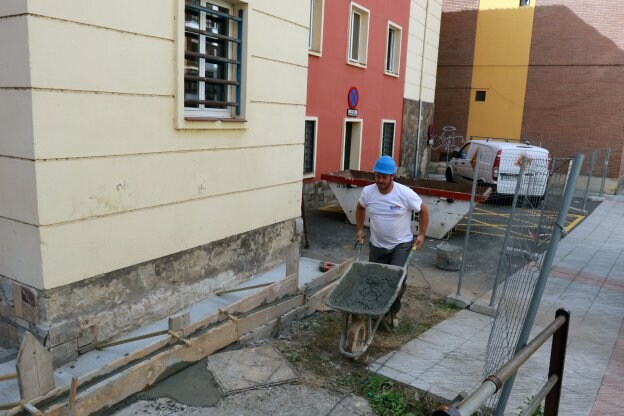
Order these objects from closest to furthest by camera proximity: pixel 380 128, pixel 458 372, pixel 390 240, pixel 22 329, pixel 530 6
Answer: pixel 22 329
pixel 458 372
pixel 390 240
pixel 380 128
pixel 530 6

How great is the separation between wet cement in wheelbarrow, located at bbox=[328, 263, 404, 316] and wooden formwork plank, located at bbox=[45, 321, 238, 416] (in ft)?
3.48

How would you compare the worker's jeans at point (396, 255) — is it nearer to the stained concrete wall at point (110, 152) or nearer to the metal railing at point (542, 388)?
the stained concrete wall at point (110, 152)

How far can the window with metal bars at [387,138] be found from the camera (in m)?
15.6

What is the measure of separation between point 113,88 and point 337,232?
6.50 meters

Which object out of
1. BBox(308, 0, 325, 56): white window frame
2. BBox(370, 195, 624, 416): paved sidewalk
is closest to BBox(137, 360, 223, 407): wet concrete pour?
BBox(370, 195, 624, 416): paved sidewalk

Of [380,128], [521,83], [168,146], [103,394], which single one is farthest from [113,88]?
[521,83]

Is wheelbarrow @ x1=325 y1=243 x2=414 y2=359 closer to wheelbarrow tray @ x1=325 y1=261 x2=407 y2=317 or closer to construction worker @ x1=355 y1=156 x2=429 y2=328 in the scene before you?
wheelbarrow tray @ x1=325 y1=261 x2=407 y2=317

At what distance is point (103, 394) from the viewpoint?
141 inches

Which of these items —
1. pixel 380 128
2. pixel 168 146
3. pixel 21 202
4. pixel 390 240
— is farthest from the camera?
pixel 380 128

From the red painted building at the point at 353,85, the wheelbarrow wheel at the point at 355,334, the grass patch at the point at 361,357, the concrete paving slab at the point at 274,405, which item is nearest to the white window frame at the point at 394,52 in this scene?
the red painted building at the point at 353,85

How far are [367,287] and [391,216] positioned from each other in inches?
30.7

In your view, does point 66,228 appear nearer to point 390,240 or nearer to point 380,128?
point 390,240

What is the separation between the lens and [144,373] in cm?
393

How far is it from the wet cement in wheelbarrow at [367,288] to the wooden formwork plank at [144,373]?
1.06m
